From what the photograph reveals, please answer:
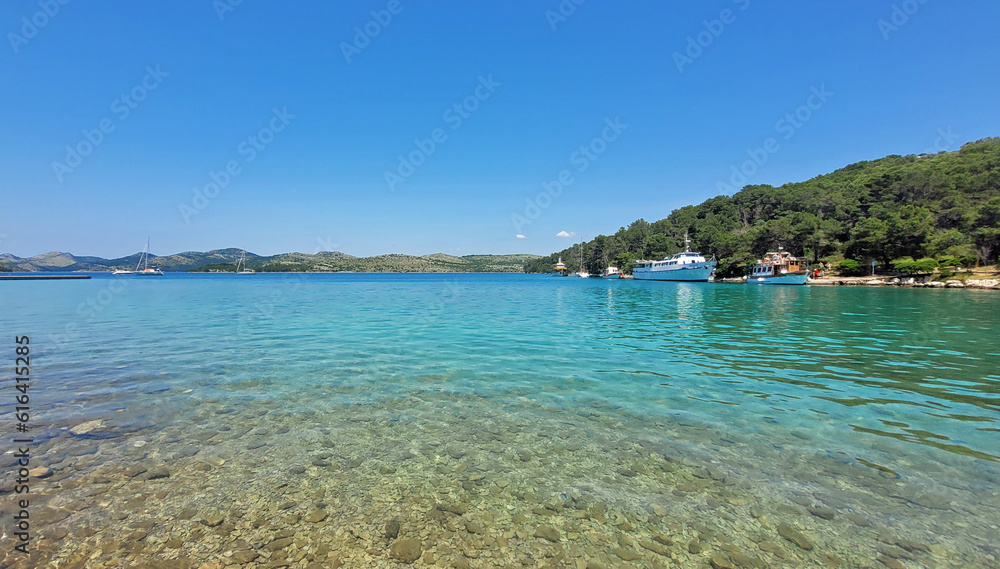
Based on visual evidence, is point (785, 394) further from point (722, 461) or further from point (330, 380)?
point (330, 380)

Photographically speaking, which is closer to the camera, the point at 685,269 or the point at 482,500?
the point at 482,500

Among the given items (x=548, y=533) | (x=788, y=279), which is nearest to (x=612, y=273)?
(x=788, y=279)

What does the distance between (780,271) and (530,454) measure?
10089 centimetres

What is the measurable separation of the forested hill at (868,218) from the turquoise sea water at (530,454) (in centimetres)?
7796

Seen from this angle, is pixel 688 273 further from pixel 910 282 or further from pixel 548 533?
pixel 548 533

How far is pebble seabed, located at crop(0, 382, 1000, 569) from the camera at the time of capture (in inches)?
167

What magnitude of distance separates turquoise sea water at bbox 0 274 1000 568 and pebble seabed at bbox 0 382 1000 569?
0.03m

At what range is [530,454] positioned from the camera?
262 inches

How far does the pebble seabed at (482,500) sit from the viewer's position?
424cm

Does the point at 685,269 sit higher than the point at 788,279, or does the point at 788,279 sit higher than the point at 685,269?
the point at 685,269

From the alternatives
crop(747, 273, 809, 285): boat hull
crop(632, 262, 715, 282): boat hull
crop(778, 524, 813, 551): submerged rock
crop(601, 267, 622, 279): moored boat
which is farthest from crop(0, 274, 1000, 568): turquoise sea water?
crop(601, 267, 622, 279): moored boat

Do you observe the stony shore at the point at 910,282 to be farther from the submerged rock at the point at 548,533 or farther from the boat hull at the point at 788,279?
the submerged rock at the point at 548,533

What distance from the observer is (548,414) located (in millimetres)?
8477

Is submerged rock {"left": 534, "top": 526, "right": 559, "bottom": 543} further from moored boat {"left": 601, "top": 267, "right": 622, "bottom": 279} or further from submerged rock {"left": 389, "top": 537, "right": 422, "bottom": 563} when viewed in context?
moored boat {"left": 601, "top": 267, "right": 622, "bottom": 279}
